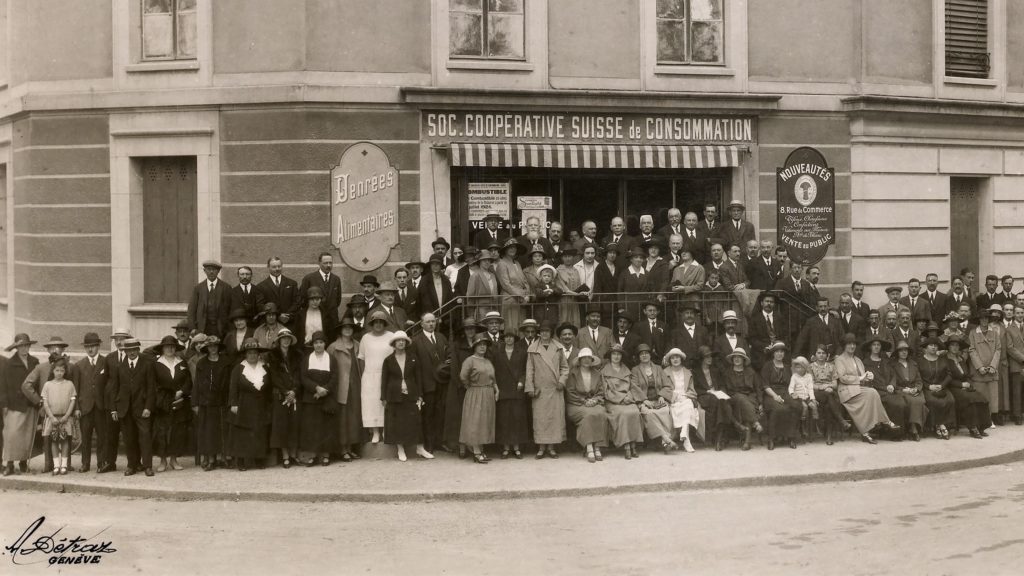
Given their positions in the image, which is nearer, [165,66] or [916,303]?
[165,66]

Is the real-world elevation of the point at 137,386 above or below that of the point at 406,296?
below

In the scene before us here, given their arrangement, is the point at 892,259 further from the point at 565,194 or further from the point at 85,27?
the point at 85,27

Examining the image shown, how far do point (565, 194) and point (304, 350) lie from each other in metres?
5.50

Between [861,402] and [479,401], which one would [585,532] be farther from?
[861,402]

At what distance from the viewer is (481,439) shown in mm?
13461

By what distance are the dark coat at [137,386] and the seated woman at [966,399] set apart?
36.1 feet

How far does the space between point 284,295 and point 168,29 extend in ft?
A: 15.8

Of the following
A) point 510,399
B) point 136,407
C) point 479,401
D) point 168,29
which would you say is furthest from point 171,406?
point 168,29

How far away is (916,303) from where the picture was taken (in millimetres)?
16906

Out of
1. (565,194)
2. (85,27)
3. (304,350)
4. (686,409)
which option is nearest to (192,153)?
(85,27)

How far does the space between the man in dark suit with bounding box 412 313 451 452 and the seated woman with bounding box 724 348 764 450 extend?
12.6ft

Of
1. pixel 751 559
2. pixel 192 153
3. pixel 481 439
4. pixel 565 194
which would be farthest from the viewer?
pixel 565 194

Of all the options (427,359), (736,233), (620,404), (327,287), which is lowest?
(620,404)
